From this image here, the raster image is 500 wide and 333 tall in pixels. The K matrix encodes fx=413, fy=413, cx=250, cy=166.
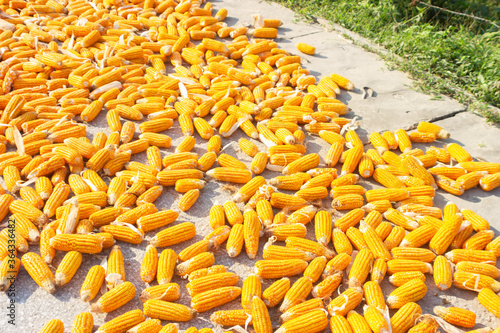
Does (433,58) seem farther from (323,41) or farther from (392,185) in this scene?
(392,185)

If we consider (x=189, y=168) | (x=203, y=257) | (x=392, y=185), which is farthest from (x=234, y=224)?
(x=392, y=185)

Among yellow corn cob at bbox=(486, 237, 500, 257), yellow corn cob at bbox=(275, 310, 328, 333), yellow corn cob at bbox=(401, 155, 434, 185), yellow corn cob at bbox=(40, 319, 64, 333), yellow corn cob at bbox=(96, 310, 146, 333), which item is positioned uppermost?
yellow corn cob at bbox=(401, 155, 434, 185)

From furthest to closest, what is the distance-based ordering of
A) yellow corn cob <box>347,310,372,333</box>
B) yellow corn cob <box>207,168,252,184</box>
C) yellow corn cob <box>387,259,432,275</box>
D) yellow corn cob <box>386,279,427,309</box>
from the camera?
yellow corn cob <box>207,168,252,184</box>
yellow corn cob <box>387,259,432,275</box>
yellow corn cob <box>386,279,427,309</box>
yellow corn cob <box>347,310,372,333</box>

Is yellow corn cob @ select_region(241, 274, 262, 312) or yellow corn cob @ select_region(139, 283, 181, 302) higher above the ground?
yellow corn cob @ select_region(241, 274, 262, 312)

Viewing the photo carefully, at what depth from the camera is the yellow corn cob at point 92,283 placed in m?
2.69

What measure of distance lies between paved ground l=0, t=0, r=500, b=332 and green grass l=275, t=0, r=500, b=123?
216 millimetres

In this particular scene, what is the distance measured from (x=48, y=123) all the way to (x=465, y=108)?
4.80 metres

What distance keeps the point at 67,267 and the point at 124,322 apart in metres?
0.62

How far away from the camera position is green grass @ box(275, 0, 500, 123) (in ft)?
17.6

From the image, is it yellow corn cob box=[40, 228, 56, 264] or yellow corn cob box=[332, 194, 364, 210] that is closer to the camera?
yellow corn cob box=[40, 228, 56, 264]

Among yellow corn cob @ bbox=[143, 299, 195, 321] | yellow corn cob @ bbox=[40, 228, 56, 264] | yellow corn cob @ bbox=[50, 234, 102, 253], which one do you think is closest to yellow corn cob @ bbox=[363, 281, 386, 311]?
yellow corn cob @ bbox=[143, 299, 195, 321]

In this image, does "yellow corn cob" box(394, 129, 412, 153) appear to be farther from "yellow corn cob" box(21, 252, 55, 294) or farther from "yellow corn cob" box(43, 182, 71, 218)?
"yellow corn cob" box(21, 252, 55, 294)

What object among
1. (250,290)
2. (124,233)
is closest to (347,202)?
(250,290)

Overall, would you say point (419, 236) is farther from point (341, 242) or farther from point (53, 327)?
point (53, 327)
